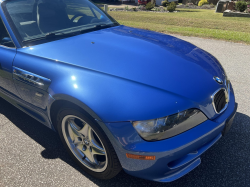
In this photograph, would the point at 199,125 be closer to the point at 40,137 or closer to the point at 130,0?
the point at 40,137

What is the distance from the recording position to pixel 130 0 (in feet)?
105

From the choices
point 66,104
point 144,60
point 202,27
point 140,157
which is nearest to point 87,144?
point 66,104

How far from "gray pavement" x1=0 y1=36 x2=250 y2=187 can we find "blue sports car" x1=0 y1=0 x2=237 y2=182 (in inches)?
7.7

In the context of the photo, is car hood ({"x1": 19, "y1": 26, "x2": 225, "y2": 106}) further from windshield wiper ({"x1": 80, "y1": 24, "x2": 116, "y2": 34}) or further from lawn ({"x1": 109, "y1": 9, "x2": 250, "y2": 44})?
lawn ({"x1": 109, "y1": 9, "x2": 250, "y2": 44})

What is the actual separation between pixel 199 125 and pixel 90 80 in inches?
39.1

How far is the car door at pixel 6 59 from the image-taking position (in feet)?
7.70

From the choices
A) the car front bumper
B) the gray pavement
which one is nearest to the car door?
the gray pavement

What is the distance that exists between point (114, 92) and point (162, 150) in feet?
1.90

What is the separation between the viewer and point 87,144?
2.04 meters

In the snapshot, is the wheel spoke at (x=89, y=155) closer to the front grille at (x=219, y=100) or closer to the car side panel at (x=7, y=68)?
the car side panel at (x=7, y=68)

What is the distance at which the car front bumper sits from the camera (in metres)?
1.58

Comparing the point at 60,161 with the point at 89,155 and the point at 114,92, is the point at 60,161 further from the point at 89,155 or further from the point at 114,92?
the point at 114,92

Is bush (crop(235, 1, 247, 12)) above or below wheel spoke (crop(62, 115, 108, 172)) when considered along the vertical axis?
above

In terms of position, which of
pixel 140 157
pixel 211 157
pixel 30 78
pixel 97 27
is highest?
pixel 97 27
